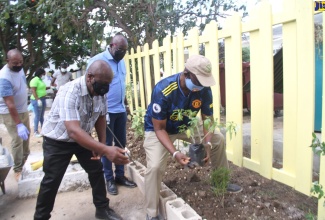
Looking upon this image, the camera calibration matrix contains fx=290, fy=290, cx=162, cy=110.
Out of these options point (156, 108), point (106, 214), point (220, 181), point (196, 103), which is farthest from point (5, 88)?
point (220, 181)

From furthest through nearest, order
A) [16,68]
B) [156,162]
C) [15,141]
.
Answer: [15,141]
[16,68]
[156,162]

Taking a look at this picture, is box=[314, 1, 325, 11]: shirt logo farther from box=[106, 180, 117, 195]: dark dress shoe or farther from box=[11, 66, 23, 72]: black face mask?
box=[11, 66, 23, 72]: black face mask

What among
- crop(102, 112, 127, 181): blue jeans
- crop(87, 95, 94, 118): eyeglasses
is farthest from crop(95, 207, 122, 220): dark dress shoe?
crop(87, 95, 94, 118): eyeglasses

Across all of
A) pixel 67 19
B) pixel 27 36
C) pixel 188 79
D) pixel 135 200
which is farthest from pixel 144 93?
pixel 27 36

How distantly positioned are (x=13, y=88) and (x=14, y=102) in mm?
203

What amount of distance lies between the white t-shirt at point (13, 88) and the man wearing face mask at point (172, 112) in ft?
6.85

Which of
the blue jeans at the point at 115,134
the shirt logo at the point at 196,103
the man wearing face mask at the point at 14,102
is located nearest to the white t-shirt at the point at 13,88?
the man wearing face mask at the point at 14,102

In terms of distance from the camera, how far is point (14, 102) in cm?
399

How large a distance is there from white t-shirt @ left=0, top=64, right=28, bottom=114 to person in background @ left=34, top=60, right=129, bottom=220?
145 centimetres

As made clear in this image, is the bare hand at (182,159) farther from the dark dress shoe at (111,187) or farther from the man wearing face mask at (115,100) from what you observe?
the dark dress shoe at (111,187)

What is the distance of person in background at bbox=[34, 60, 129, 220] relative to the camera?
7.53 feet

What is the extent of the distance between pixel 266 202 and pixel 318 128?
2.07m

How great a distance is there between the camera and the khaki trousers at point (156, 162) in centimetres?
261

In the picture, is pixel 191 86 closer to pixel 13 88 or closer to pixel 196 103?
pixel 196 103
